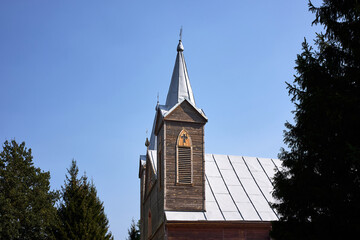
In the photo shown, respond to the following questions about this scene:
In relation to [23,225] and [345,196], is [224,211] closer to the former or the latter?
[345,196]

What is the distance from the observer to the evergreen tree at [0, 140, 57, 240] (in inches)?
1566

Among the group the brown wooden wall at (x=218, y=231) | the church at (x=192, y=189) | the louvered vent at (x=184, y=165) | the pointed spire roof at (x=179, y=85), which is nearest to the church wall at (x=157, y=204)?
the church at (x=192, y=189)

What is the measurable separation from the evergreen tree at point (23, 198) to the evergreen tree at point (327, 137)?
Answer: 1272 inches

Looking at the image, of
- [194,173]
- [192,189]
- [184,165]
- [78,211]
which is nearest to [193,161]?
[184,165]

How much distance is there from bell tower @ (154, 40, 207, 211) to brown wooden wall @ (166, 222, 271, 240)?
1104mm

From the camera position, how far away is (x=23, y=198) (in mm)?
41312

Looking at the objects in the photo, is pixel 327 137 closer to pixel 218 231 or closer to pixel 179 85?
pixel 218 231

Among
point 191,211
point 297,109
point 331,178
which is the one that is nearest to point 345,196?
point 331,178

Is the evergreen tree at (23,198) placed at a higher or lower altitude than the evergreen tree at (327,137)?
higher

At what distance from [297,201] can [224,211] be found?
11.8m

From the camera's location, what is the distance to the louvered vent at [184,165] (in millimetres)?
23984

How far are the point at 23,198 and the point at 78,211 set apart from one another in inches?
577

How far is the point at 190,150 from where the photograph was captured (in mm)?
24469

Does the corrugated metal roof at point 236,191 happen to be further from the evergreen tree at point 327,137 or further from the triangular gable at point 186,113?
the evergreen tree at point 327,137
